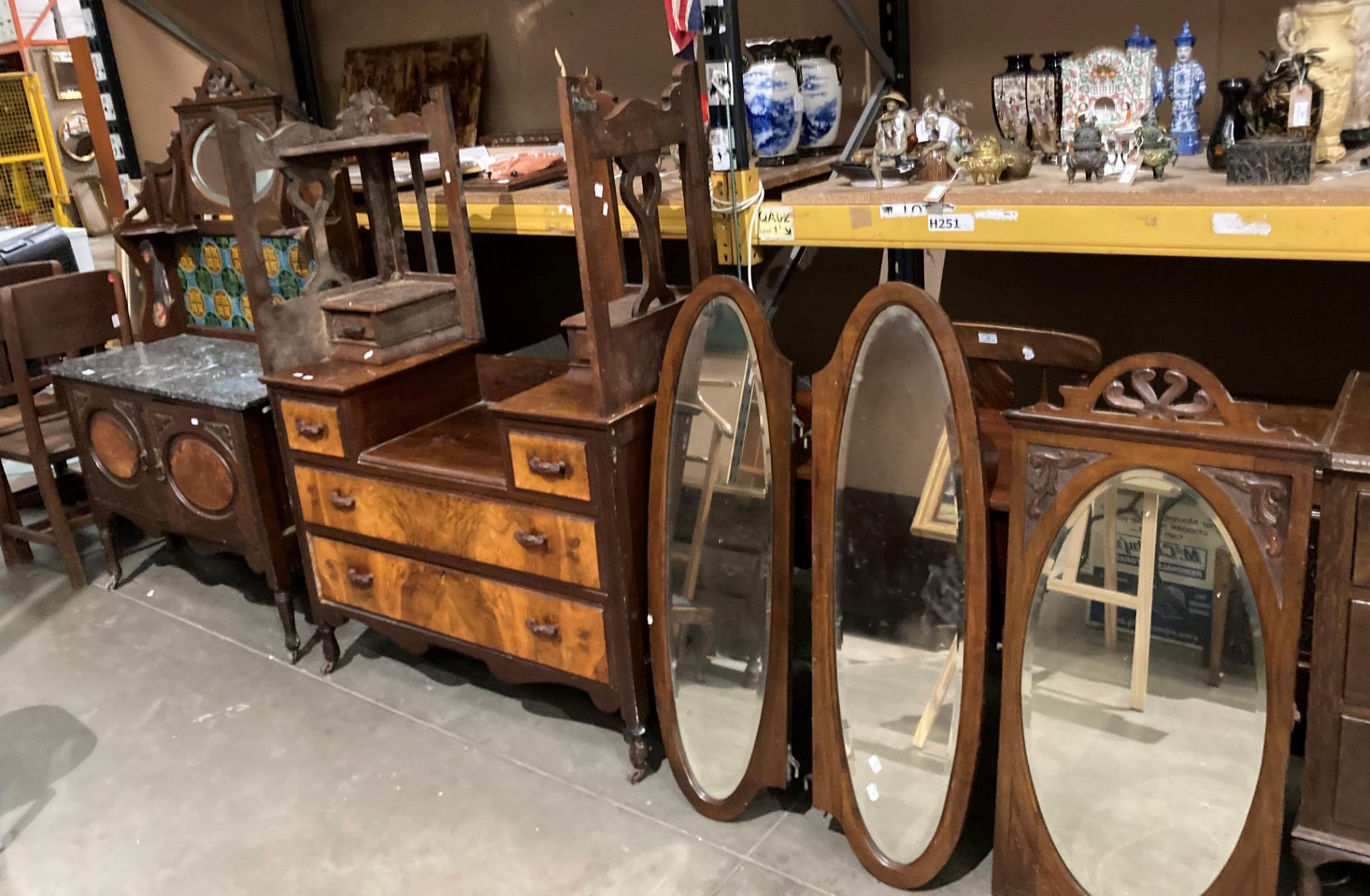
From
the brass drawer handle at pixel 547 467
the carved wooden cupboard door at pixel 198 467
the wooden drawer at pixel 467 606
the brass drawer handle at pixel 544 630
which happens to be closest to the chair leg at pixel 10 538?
the carved wooden cupboard door at pixel 198 467

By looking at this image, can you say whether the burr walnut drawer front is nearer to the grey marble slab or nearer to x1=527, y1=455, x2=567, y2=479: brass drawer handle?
x1=527, y1=455, x2=567, y2=479: brass drawer handle

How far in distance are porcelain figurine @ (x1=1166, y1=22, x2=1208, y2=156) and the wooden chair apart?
124 inches

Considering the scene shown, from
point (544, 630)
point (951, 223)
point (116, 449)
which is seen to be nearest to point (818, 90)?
point (951, 223)

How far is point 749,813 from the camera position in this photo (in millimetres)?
2299

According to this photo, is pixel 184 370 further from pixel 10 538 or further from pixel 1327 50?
pixel 1327 50

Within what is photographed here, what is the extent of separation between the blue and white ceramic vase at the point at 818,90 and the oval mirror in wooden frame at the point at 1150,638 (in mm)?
1108

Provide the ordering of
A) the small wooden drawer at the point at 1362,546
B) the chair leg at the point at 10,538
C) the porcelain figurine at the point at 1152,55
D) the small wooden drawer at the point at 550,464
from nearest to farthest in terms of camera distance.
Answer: the small wooden drawer at the point at 1362,546 → the porcelain figurine at the point at 1152,55 → the small wooden drawer at the point at 550,464 → the chair leg at the point at 10,538

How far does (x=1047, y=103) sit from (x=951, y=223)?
45cm

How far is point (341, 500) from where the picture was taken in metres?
2.68

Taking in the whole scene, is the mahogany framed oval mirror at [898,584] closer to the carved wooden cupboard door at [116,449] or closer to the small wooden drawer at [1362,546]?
the small wooden drawer at [1362,546]

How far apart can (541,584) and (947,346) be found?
104 centimetres

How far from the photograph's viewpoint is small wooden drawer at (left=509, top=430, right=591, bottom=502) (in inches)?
87.2

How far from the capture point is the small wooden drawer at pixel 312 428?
8.60 ft

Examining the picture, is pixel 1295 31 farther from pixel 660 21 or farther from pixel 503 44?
pixel 503 44
